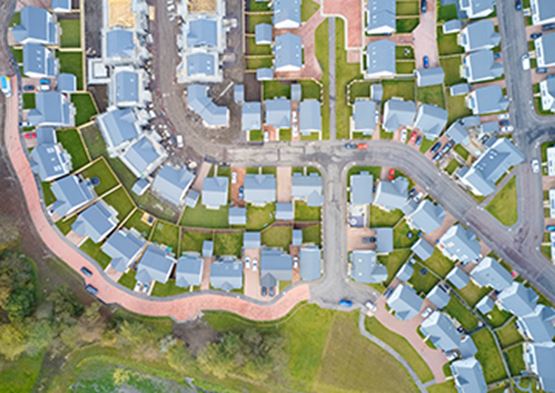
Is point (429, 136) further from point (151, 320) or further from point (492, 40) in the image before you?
point (151, 320)

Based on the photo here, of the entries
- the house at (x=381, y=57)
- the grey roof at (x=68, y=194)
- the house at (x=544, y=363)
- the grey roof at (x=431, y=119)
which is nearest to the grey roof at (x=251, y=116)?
the house at (x=381, y=57)

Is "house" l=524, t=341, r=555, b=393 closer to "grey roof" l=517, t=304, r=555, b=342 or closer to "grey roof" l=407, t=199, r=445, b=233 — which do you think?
"grey roof" l=517, t=304, r=555, b=342

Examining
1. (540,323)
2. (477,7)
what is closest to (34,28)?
(477,7)

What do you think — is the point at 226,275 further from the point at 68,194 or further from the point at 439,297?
the point at 439,297

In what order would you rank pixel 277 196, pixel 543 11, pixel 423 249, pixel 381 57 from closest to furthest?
pixel 543 11
pixel 381 57
pixel 423 249
pixel 277 196

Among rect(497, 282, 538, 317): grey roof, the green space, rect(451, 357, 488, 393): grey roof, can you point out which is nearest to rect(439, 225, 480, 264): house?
rect(497, 282, 538, 317): grey roof
